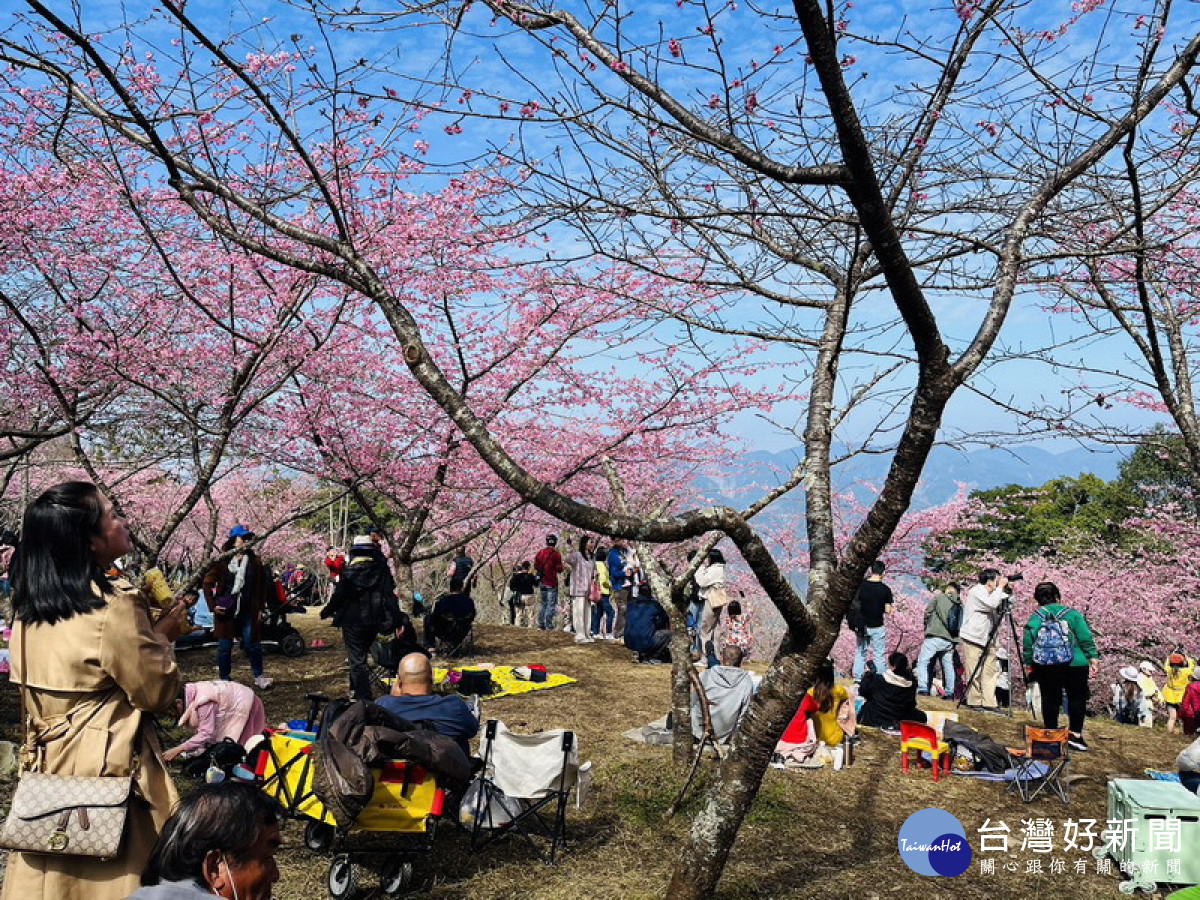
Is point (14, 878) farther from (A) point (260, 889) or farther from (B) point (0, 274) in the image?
(B) point (0, 274)

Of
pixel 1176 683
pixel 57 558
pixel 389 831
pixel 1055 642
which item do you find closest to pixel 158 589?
pixel 57 558

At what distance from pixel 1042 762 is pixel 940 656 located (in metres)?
4.93

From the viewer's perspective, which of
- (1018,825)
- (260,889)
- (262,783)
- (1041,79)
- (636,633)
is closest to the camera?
(260,889)

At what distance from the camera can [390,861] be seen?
4.62m

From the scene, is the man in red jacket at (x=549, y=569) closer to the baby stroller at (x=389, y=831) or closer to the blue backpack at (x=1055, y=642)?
the blue backpack at (x=1055, y=642)

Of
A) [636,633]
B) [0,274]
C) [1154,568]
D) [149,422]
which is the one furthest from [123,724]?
[1154,568]

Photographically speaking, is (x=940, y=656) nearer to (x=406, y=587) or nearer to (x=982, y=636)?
→ (x=982, y=636)

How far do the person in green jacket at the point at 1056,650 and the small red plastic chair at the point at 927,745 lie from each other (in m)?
1.69

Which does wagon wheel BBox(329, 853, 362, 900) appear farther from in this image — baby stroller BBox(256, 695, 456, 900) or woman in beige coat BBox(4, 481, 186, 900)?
woman in beige coat BBox(4, 481, 186, 900)

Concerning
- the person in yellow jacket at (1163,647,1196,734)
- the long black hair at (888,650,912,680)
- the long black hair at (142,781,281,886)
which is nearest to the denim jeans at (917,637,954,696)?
the long black hair at (888,650,912,680)

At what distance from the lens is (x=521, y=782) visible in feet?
17.1

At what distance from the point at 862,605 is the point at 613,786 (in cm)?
574

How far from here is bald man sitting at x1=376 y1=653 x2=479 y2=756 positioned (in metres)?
4.84

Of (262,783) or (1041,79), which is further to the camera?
(262,783)
